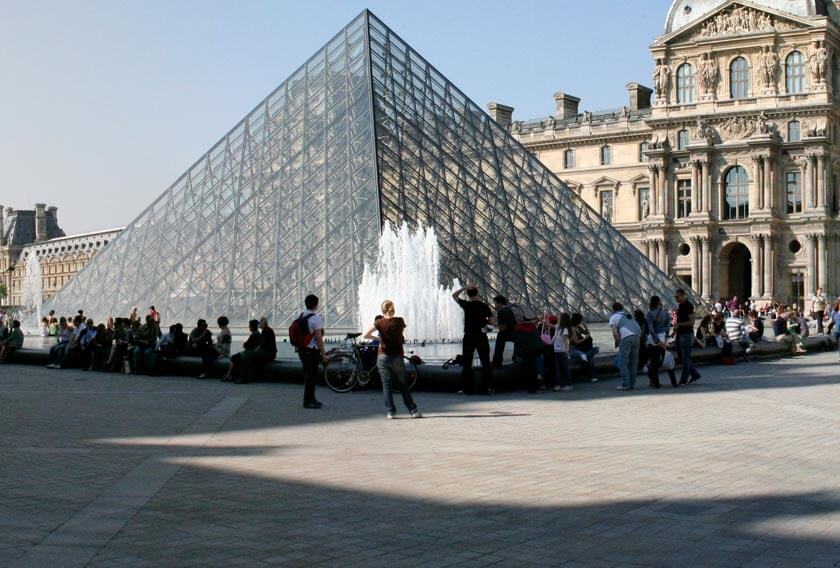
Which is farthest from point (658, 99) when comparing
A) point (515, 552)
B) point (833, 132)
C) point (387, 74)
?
point (515, 552)

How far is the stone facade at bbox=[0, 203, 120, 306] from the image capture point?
110m

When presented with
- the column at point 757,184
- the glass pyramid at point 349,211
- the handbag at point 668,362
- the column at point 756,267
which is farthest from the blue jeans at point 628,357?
the column at point 757,184

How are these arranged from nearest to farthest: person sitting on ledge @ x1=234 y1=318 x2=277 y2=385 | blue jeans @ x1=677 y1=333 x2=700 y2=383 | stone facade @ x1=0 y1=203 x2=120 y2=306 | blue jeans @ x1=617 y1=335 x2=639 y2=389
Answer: blue jeans @ x1=617 y1=335 x2=639 y2=389 → blue jeans @ x1=677 y1=333 x2=700 y2=383 → person sitting on ledge @ x1=234 y1=318 x2=277 y2=385 → stone facade @ x1=0 y1=203 x2=120 y2=306

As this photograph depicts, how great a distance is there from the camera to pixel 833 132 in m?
61.6

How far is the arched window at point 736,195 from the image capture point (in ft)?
204

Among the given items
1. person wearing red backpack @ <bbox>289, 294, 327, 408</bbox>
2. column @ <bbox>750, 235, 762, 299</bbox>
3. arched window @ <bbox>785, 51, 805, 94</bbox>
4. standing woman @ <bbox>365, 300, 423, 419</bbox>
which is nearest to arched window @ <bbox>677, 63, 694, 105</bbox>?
arched window @ <bbox>785, 51, 805, 94</bbox>

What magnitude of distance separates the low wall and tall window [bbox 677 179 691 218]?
39.7m

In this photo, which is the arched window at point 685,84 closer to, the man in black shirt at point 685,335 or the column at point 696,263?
the column at point 696,263

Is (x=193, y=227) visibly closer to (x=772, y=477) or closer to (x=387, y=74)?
(x=387, y=74)

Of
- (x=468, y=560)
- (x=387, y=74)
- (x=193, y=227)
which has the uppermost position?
(x=387, y=74)

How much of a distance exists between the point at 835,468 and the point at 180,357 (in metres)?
13.1

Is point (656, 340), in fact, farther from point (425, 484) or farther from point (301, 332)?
point (425, 484)

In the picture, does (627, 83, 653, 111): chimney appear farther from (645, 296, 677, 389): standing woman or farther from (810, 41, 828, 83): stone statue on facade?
(645, 296, 677, 389): standing woman

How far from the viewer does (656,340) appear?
1656cm
